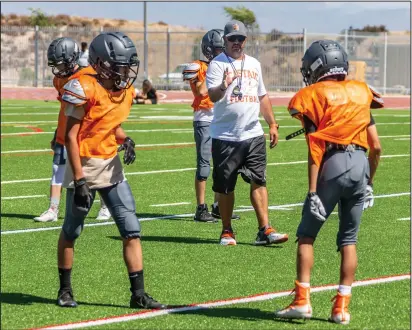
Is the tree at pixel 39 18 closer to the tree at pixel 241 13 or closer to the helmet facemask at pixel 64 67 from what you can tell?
the tree at pixel 241 13

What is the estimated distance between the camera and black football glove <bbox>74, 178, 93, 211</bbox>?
25.3 ft

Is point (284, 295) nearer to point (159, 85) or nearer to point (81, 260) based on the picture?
point (81, 260)

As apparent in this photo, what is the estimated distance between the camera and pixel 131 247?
7.91 m

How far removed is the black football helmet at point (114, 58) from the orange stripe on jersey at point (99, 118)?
0.09 metres

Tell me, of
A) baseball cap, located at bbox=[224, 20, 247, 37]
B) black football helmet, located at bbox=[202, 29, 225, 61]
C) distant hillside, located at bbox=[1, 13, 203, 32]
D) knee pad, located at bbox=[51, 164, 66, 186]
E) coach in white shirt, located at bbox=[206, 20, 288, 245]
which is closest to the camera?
baseball cap, located at bbox=[224, 20, 247, 37]

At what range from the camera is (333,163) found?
24.3 feet

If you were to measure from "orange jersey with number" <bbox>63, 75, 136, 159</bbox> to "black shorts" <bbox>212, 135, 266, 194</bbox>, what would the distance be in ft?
8.97

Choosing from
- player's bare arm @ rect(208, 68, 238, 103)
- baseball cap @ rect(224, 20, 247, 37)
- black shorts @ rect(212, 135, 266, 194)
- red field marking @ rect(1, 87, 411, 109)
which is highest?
baseball cap @ rect(224, 20, 247, 37)

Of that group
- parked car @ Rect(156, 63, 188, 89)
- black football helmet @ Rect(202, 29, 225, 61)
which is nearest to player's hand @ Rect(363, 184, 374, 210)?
black football helmet @ Rect(202, 29, 225, 61)

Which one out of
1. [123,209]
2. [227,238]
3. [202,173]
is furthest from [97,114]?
[202,173]

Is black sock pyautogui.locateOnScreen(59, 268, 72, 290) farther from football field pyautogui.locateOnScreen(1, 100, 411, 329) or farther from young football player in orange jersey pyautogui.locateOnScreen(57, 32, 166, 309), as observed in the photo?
football field pyautogui.locateOnScreen(1, 100, 411, 329)

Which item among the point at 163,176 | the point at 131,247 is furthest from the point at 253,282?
the point at 163,176

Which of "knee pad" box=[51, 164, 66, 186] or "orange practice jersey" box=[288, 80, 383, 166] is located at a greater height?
"orange practice jersey" box=[288, 80, 383, 166]

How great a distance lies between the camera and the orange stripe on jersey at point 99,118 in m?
7.84
